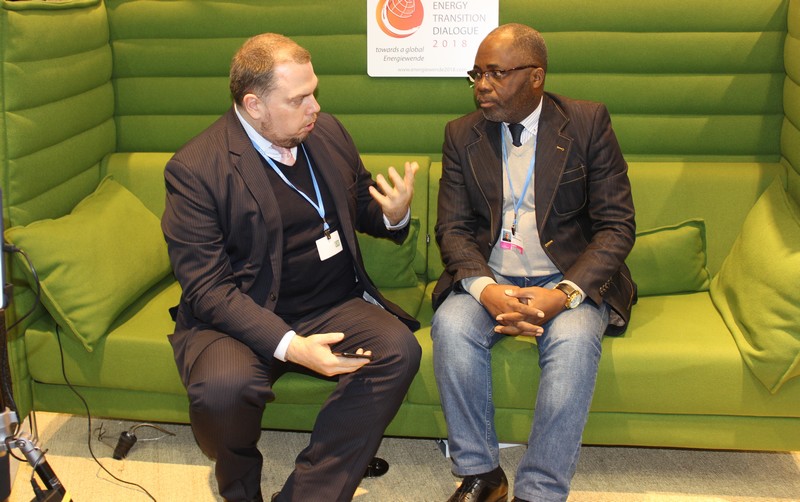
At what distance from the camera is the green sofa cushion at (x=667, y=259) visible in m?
3.16

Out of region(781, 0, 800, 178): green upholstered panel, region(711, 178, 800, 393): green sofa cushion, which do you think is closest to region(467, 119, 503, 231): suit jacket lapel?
region(711, 178, 800, 393): green sofa cushion

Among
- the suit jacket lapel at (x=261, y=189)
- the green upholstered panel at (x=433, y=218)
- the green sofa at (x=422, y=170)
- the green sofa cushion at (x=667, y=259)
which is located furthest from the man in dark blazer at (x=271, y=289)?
the green sofa cushion at (x=667, y=259)

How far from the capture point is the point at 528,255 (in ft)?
9.70

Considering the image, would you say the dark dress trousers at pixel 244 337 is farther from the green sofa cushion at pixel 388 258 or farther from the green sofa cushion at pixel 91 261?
the green sofa cushion at pixel 388 258

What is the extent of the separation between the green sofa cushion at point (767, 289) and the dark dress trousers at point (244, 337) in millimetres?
1061

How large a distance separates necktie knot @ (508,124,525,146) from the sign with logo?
60 cm

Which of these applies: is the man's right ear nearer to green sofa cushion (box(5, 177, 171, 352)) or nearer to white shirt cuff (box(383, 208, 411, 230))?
white shirt cuff (box(383, 208, 411, 230))

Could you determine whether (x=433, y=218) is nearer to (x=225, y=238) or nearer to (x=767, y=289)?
(x=225, y=238)

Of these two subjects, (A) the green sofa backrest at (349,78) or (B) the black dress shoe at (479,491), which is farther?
(A) the green sofa backrest at (349,78)

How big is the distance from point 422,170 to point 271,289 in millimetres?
925

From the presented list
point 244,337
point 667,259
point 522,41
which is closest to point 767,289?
point 667,259

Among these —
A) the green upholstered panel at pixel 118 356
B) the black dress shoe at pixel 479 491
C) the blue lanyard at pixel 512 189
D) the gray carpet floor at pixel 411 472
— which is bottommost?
the gray carpet floor at pixel 411 472

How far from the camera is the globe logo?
3.46 meters

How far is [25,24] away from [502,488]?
2.25m
